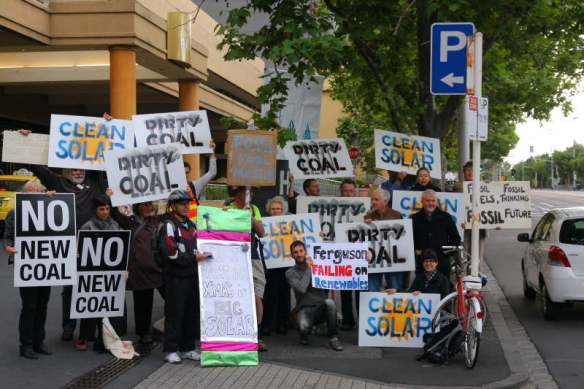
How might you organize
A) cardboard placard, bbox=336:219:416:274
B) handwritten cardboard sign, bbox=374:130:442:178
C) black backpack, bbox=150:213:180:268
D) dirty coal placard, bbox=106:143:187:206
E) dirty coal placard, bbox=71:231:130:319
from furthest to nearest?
1. handwritten cardboard sign, bbox=374:130:442:178
2. cardboard placard, bbox=336:219:416:274
3. dirty coal placard, bbox=106:143:187:206
4. dirty coal placard, bbox=71:231:130:319
5. black backpack, bbox=150:213:180:268

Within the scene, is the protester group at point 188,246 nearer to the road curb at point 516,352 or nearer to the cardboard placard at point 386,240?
the cardboard placard at point 386,240

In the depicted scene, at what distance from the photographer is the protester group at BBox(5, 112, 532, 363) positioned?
8.26 metres

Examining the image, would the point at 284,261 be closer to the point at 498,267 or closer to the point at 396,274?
the point at 396,274

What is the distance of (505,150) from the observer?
6425 centimetres

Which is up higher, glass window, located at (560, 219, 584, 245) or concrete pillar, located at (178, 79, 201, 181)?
concrete pillar, located at (178, 79, 201, 181)

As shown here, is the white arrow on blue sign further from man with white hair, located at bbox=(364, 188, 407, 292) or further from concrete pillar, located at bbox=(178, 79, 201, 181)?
concrete pillar, located at bbox=(178, 79, 201, 181)

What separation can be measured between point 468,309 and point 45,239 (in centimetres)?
434

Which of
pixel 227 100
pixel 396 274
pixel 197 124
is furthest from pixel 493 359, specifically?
pixel 227 100

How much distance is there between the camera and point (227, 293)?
830cm

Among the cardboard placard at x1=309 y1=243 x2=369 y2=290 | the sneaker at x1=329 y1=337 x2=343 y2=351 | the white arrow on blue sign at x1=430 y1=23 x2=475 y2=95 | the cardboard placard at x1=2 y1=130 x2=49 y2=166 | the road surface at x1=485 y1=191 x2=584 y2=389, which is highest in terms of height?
the white arrow on blue sign at x1=430 y1=23 x2=475 y2=95

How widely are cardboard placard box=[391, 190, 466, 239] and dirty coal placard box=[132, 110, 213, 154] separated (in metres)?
2.86

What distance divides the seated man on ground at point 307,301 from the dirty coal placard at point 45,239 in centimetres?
245

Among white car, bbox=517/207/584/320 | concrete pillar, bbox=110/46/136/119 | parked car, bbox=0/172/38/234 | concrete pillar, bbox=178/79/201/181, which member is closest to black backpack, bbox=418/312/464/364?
white car, bbox=517/207/584/320

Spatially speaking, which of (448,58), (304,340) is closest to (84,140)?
(304,340)
